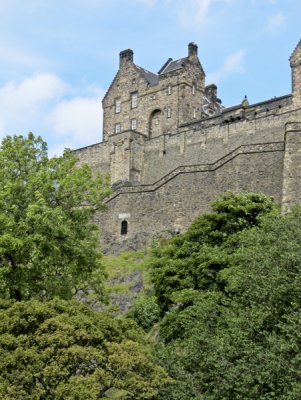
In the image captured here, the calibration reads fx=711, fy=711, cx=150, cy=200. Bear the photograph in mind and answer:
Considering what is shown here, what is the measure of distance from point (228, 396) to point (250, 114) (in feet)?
137

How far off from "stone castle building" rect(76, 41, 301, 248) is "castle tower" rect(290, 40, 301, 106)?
89mm

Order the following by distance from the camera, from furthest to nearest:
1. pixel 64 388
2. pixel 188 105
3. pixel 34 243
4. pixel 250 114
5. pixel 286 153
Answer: pixel 188 105
pixel 250 114
pixel 286 153
pixel 34 243
pixel 64 388

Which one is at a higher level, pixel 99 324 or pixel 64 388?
pixel 99 324

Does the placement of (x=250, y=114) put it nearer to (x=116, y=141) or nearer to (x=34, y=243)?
(x=116, y=141)

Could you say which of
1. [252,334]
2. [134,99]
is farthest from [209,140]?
[252,334]

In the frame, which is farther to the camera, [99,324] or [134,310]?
[134,310]

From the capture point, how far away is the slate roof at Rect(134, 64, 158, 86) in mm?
72062

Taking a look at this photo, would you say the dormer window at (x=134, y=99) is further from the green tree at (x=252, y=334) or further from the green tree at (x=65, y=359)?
the green tree at (x=65, y=359)

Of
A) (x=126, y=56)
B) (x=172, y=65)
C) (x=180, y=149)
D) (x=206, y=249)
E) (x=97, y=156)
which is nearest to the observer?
(x=206, y=249)

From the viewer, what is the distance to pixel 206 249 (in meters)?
33.9

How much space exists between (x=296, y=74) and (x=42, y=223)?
35.7 metres

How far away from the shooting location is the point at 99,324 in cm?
2372

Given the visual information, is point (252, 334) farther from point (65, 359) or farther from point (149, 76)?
point (149, 76)

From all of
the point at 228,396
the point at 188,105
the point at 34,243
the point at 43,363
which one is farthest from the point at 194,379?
the point at 188,105
